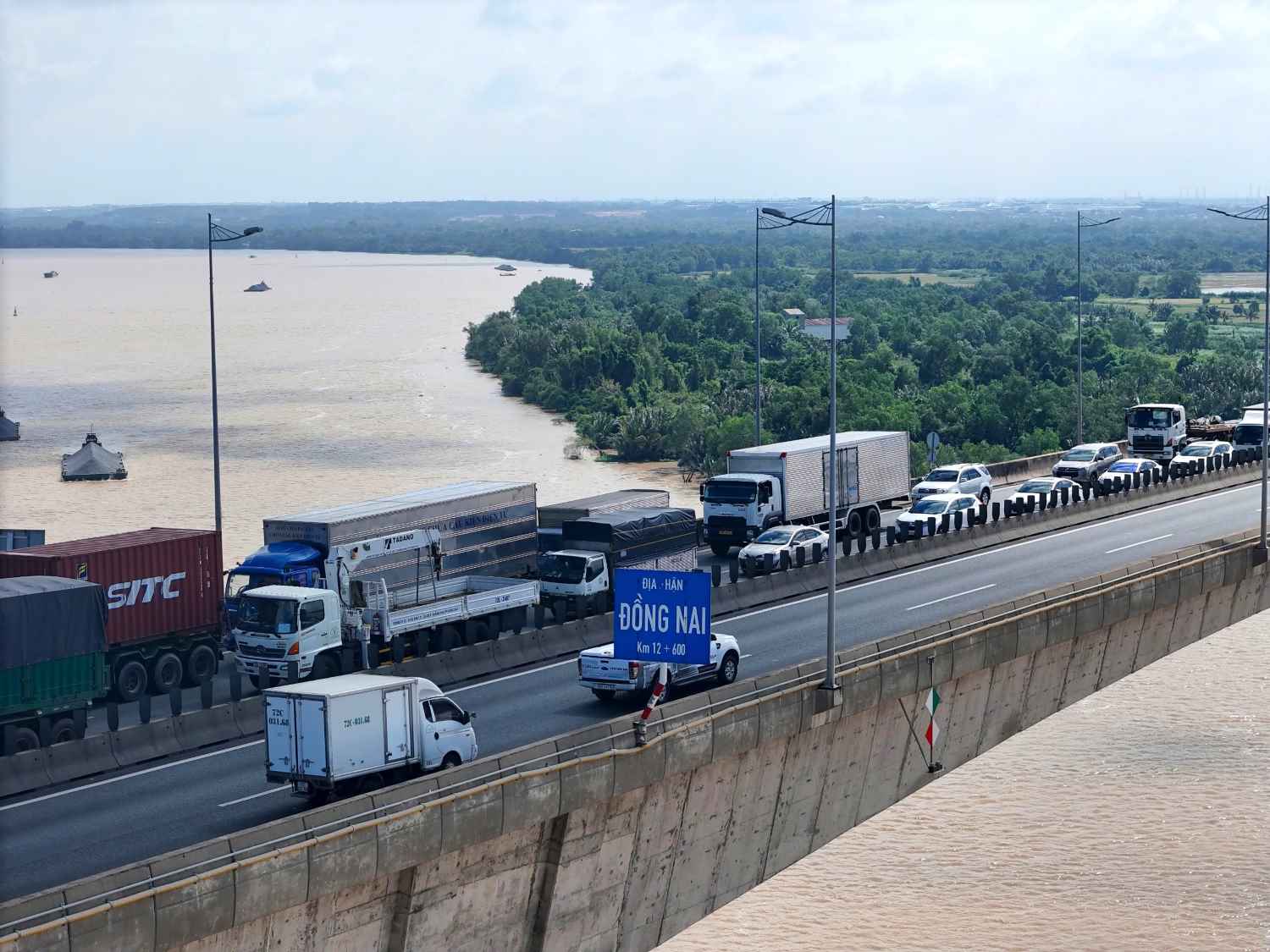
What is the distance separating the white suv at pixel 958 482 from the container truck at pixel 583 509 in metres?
14.3

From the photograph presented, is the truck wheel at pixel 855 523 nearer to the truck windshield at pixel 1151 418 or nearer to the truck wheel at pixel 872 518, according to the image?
the truck wheel at pixel 872 518

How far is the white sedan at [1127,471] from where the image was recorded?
64.2 metres

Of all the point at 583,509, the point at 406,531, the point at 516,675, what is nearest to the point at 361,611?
the point at 406,531

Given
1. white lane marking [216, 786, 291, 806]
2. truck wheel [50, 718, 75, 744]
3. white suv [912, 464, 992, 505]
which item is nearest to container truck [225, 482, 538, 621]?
truck wheel [50, 718, 75, 744]

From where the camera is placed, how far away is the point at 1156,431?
73.9 m

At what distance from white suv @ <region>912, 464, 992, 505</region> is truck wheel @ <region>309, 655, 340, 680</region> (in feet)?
96.4

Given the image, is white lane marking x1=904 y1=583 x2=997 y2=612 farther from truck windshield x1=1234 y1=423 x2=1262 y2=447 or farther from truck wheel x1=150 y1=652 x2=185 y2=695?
truck windshield x1=1234 y1=423 x2=1262 y2=447

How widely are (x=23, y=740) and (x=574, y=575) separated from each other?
49.7 feet

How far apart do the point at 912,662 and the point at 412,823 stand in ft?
42.9

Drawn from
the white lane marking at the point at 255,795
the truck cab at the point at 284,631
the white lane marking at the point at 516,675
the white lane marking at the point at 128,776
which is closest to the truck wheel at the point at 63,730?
the white lane marking at the point at 128,776

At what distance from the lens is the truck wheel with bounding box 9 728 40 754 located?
95.8ft

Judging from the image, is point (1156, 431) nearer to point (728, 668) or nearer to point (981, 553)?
point (981, 553)

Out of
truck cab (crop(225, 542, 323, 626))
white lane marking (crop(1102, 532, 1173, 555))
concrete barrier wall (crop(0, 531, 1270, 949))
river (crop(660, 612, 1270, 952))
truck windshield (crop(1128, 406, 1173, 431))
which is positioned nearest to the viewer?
concrete barrier wall (crop(0, 531, 1270, 949))

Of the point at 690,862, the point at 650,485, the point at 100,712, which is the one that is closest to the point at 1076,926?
the point at 690,862
